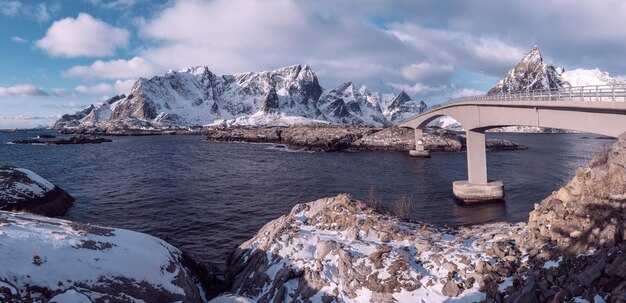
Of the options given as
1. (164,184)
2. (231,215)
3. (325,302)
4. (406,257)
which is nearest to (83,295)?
(325,302)

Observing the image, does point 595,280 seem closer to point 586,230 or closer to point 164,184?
point 586,230

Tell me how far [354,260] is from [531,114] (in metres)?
20.0

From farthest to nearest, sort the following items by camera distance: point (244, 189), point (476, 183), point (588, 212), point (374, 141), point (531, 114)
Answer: point (374, 141) < point (244, 189) < point (476, 183) < point (531, 114) < point (588, 212)

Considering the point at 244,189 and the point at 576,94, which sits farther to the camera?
the point at 244,189

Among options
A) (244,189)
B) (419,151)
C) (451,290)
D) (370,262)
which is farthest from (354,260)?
(419,151)

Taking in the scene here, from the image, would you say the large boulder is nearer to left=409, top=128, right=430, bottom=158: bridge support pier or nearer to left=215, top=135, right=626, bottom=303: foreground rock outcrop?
left=215, top=135, right=626, bottom=303: foreground rock outcrop

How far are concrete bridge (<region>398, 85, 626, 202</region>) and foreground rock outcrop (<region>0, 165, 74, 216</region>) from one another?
3399cm

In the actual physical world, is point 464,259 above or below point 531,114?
below

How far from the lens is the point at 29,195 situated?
94.4 feet

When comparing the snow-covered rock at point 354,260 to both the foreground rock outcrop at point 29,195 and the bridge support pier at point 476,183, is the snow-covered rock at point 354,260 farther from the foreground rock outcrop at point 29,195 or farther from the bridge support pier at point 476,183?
the foreground rock outcrop at point 29,195

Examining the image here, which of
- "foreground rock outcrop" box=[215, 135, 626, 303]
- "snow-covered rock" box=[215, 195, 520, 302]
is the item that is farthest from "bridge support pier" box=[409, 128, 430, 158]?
"foreground rock outcrop" box=[215, 135, 626, 303]

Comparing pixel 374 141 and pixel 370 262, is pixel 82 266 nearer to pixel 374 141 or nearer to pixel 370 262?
pixel 370 262

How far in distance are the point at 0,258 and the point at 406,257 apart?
38.7ft

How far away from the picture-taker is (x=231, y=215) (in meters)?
29.0
